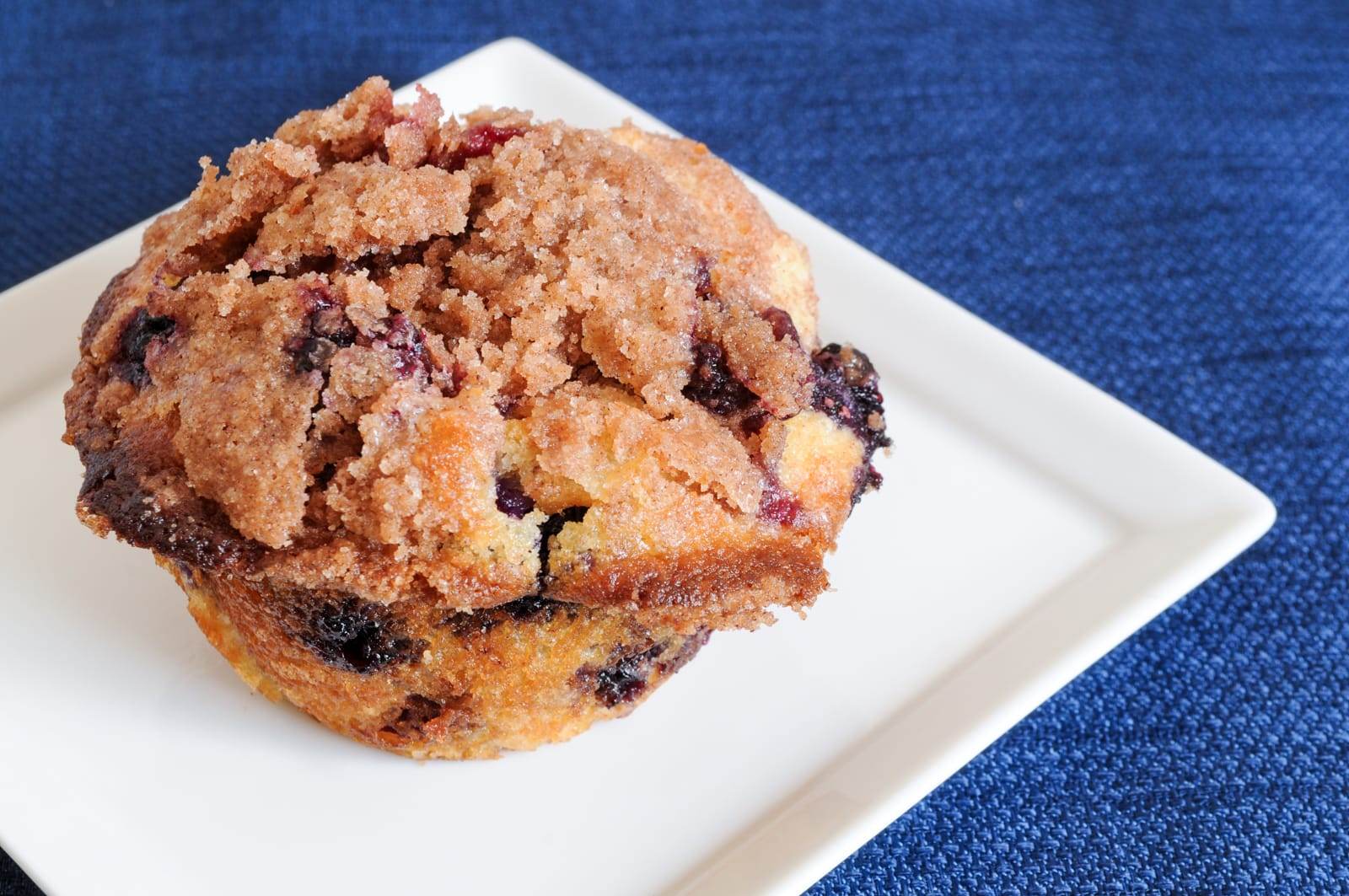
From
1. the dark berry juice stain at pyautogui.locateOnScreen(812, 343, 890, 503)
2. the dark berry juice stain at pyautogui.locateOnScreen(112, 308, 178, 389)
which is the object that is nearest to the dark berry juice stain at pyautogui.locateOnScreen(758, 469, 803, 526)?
the dark berry juice stain at pyautogui.locateOnScreen(812, 343, 890, 503)

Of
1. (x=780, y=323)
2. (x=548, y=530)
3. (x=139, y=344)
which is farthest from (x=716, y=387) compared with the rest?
(x=139, y=344)

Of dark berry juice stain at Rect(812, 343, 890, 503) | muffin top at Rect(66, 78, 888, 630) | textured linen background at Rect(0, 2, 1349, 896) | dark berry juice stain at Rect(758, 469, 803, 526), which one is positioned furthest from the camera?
textured linen background at Rect(0, 2, 1349, 896)

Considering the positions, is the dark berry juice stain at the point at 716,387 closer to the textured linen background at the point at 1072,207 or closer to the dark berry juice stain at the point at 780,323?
the dark berry juice stain at the point at 780,323

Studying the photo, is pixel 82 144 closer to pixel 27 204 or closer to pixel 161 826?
pixel 27 204

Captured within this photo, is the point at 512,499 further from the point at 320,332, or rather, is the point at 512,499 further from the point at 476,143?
the point at 476,143

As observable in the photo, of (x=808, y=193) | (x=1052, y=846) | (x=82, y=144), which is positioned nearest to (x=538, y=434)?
(x=1052, y=846)

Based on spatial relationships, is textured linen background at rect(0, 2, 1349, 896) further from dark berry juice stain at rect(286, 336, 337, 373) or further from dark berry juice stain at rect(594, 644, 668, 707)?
dark berry juice stain at rect(286, 336, 337, 373)

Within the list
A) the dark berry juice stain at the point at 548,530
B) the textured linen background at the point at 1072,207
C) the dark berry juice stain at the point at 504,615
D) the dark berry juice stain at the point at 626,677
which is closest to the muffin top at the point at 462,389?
the dark berry juice stain at the point at 548,530
